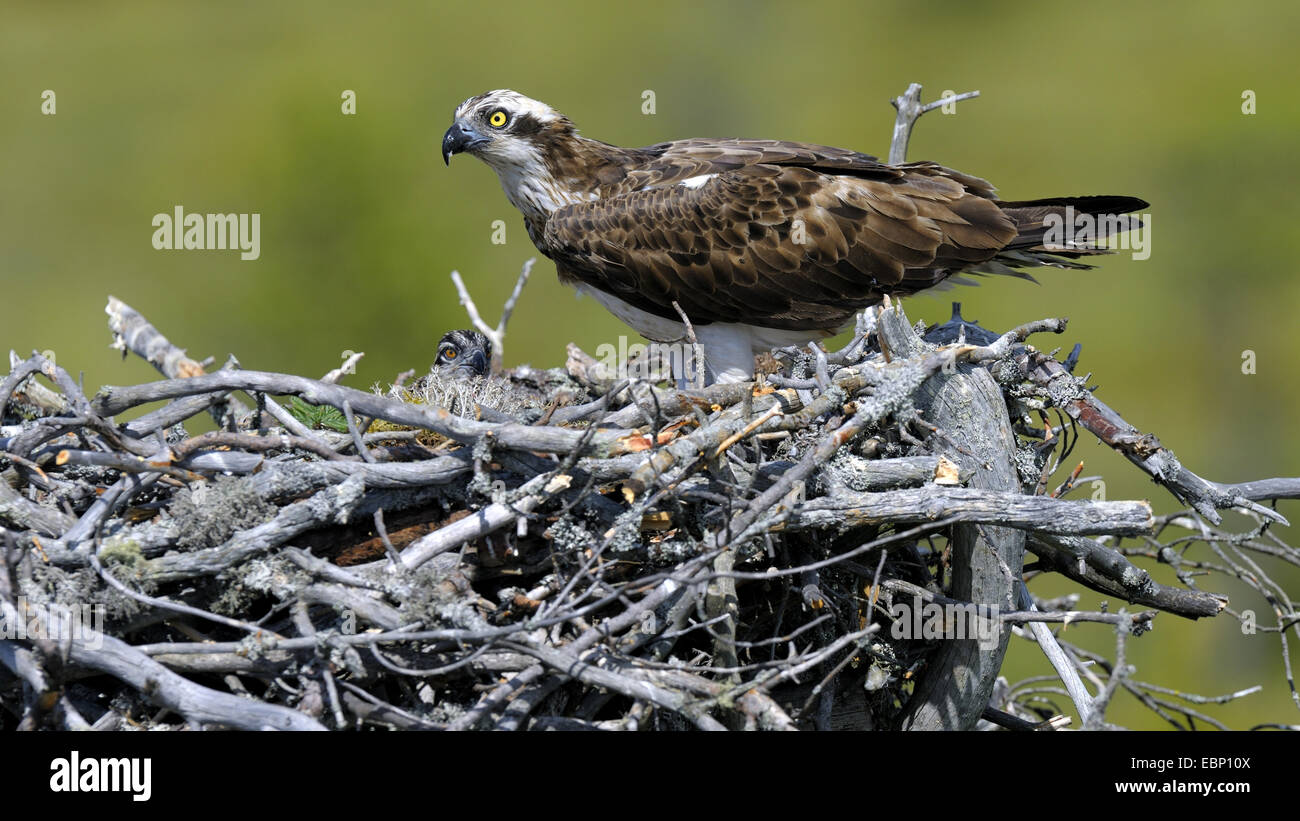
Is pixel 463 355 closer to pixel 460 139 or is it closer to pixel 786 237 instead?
pixel 460 139

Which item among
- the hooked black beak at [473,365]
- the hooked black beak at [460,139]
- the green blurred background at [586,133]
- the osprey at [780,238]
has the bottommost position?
the hooked black beak at [473,365]

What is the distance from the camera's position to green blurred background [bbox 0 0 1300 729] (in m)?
17.3

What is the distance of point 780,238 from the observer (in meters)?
6.08

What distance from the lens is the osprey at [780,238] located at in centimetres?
600

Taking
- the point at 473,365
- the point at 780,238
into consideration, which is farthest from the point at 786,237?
the point at 473,365

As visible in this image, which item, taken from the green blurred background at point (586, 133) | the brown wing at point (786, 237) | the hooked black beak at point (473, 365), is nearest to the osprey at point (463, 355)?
the hooked black beak at point (473, 365)

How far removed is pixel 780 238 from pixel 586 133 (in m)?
13.0

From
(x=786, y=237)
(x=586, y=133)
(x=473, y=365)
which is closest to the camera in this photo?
(x=786, y=237)

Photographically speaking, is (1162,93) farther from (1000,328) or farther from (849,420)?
(849,420)

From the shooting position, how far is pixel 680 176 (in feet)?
20.7

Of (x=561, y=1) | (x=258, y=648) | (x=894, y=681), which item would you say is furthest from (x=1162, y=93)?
(x=258, y=648)

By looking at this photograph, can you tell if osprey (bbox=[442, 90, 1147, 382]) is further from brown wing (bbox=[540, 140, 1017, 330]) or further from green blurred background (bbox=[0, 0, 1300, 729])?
green blurred background (bbox=[0, 0, 1300, 729])

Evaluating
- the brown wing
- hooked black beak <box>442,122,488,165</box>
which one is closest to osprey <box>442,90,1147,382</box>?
the brown wing

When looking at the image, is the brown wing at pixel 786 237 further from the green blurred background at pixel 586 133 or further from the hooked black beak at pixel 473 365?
the green blurred background at pixel 586 133
